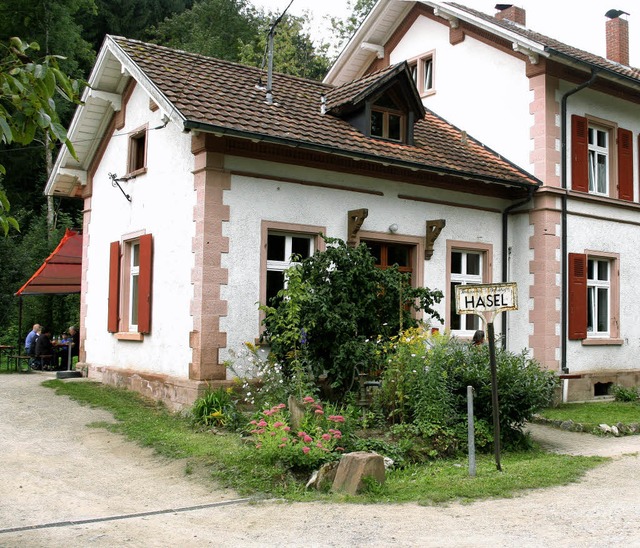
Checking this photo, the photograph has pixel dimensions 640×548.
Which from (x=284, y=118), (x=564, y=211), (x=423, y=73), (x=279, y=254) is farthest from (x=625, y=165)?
(x=279, y=254)

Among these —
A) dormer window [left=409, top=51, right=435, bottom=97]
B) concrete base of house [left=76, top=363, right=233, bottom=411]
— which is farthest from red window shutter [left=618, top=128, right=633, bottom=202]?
concrete base of house [left=76, top=363, right=233, bottom=411]

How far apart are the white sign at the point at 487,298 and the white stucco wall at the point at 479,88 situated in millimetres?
7549

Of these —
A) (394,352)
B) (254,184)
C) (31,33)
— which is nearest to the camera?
(394,352)

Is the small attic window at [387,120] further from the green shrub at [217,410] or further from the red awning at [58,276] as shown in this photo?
the red awning at [58,276]

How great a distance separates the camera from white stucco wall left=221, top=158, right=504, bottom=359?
1172cm

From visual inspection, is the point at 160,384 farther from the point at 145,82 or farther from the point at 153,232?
the point at 145,82

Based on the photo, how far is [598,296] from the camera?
16.1m

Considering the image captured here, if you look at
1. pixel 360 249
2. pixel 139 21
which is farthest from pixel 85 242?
pixel 139 21

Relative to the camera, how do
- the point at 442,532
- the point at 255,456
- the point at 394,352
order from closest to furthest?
the point at 442,532 < the point at 255,456 < the point at 394,352

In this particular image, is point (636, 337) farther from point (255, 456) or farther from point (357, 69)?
point (255, 456)

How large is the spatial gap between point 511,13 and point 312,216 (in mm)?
10471

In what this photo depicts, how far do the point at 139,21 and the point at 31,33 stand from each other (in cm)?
939

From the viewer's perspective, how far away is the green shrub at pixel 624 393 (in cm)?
1519

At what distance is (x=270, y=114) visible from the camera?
13.0m
